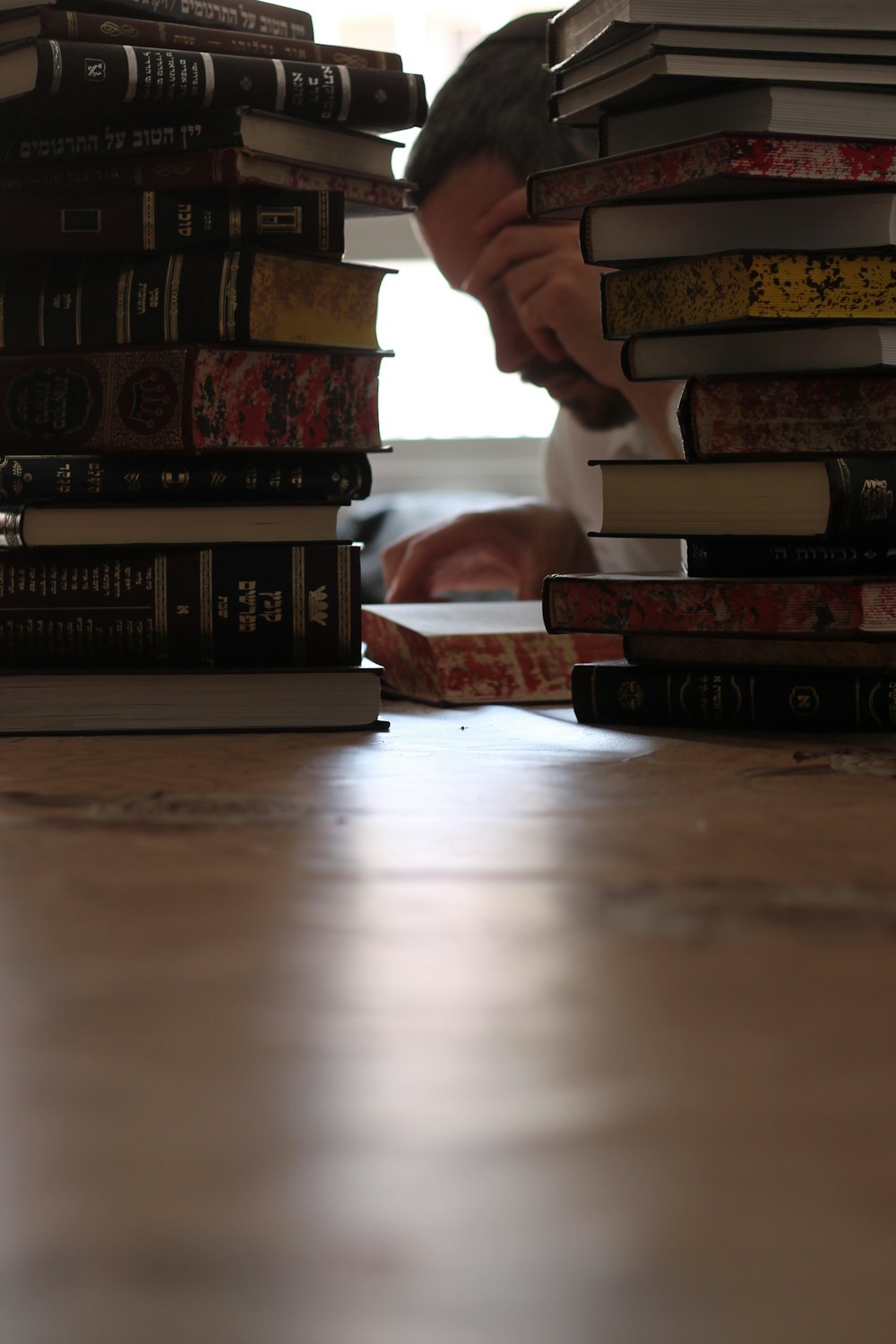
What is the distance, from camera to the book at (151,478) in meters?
0.88

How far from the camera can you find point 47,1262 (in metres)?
0.23

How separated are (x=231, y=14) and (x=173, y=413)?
0.30m

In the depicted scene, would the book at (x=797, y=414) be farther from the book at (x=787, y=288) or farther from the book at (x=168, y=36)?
the book at (x=168, y=36)

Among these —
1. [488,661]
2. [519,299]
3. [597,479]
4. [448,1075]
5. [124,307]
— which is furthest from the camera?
[597,479]

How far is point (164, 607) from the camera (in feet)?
2.89

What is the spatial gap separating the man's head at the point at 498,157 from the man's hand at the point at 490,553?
0.14 metres

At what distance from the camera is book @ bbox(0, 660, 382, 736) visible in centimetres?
86

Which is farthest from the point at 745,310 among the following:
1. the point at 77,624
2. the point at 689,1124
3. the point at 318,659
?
the point at 689,1124

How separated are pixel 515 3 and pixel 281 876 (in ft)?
10.3

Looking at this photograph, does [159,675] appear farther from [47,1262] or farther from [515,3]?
[515,3]

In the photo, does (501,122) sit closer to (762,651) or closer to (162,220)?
(162,220)

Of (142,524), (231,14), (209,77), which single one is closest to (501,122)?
(231,14)

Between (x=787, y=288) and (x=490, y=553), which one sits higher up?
(x=787, y=288)

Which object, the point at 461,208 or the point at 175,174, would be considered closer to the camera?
the point at 175,174
